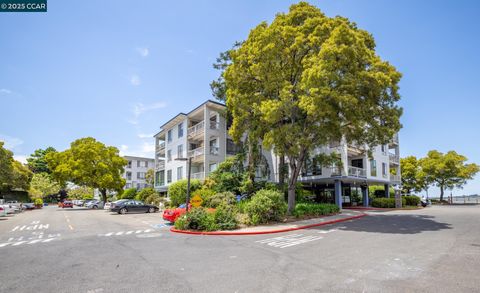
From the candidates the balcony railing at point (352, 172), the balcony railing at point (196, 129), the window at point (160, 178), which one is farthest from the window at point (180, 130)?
the balcony railing at point (352, 172)

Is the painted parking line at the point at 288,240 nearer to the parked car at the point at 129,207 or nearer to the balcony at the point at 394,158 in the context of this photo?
the parked car at the point at 129,207

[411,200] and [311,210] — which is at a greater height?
[311,210]

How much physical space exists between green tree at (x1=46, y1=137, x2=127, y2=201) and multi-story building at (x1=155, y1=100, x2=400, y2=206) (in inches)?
417

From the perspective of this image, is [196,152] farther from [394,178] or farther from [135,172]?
[135,172]

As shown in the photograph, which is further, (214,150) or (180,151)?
(180,151)

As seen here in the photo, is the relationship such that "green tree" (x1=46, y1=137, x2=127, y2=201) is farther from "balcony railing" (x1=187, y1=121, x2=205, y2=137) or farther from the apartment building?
the apartment building

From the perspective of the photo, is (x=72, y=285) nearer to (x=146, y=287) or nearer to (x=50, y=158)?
(x=146, y=287)

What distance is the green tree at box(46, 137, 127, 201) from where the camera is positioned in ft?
134

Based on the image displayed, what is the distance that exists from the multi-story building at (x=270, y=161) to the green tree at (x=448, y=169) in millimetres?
12880

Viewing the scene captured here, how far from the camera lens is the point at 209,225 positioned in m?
14.2

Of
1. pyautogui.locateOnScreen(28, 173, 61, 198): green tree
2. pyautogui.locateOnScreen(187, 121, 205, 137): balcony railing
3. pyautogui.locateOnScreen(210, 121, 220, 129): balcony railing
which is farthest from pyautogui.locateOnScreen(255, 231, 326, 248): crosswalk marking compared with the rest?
pyautogui.locateOnScreen(28, 173, 61, 198): green tree

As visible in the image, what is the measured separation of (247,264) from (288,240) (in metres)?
4.33

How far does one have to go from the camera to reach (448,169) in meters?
43.2

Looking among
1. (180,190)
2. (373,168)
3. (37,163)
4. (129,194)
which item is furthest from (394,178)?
(37,163)
